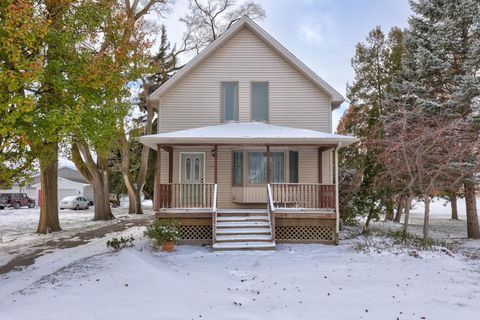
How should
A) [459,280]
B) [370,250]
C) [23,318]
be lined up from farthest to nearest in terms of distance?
Result: 1. [370,250]
2. [459,280]
3. [23,318]

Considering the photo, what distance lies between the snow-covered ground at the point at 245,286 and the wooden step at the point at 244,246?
0.31 meters

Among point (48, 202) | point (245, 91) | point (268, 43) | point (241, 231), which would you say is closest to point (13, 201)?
point (48, 202)

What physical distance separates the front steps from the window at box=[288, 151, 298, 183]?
2552 mm

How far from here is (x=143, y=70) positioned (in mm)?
15500

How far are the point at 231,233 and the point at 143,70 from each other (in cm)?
854

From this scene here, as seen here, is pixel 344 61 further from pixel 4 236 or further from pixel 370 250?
pixel 4 236

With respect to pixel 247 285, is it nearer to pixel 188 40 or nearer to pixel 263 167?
pixel 263 167

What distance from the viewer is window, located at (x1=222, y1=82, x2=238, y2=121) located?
47.9ft

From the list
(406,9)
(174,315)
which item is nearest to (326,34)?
(406,9)

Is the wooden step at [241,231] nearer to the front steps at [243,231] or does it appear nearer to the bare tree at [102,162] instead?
the front steps at [243,231]

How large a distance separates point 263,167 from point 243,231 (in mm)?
3534

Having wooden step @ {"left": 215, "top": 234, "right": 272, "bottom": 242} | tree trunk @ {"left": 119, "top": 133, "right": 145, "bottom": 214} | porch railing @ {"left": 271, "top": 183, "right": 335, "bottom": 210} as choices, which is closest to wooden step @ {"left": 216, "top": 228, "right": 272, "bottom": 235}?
wooden step @ {"left": 215, "top": 234, "right": 272, "bottom": 242}

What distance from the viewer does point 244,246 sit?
10602 mm

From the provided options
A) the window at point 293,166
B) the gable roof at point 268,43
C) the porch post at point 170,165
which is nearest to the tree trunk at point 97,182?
the porch post at point 170,165
